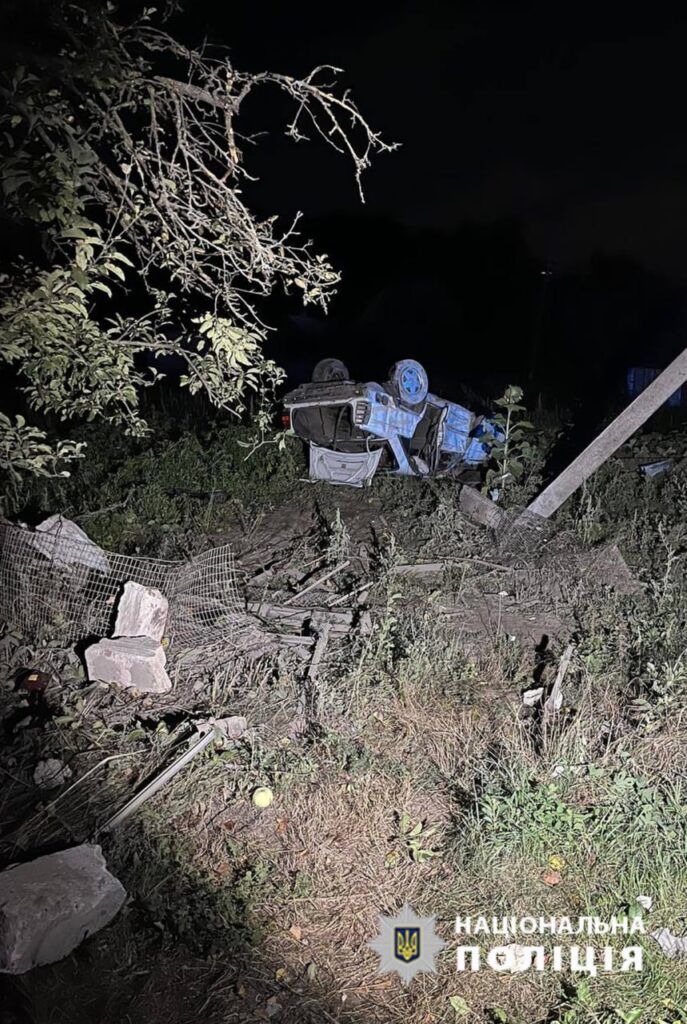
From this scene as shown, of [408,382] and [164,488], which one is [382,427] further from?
[164,488]

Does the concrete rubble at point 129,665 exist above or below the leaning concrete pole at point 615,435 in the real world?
below

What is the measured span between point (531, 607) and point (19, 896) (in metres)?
4.10

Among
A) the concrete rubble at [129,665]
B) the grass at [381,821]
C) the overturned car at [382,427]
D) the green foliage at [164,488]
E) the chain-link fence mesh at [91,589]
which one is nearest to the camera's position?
the grass at [381,821]

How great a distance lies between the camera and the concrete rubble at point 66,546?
611cm

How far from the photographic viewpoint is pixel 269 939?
3.50 metres

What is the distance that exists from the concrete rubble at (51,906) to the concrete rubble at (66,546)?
9.80ft

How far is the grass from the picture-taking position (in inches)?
130

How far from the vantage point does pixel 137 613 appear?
5.25 metres

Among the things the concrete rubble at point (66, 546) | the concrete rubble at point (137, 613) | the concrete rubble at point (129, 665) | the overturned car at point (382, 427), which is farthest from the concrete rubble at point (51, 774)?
the overturned car at point (382, 427)

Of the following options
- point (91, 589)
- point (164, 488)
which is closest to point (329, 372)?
point (164, 488)

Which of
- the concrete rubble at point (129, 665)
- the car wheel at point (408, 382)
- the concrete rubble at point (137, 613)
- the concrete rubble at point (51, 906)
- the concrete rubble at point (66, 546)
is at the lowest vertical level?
the concrete rubble at point (51, 906)

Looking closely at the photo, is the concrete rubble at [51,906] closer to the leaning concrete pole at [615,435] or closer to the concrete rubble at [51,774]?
the concrete rubble at [51,774]

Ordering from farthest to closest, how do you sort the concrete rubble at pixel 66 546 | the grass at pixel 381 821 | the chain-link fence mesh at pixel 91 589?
1. the concrete rubble at pixel 66 546
2. the chain-link fence mesh at pixel 91 589
3. the grass at pixel 381 821

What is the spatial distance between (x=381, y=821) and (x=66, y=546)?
3380 mm
